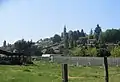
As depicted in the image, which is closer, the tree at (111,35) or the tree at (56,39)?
the tree at (111,35)

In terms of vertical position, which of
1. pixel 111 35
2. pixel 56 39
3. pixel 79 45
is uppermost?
pixel 56 39

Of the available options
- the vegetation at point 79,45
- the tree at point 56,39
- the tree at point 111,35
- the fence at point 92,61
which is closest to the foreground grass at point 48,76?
the fence at point 92,61

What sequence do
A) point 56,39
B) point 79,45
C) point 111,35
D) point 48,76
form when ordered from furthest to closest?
point 56,39 < point 111,35 < point 79,45 < point 48,76

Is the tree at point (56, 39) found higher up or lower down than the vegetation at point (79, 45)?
higher up

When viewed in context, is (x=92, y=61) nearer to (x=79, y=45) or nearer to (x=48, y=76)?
(x=48, y=76)

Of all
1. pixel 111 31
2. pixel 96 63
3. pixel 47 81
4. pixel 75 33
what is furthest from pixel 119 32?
pixel 47 81

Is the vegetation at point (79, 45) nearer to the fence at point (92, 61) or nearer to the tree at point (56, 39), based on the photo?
the tree at point (56, 39)

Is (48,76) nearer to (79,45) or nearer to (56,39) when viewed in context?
(79,45)

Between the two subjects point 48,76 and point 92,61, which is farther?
point 92,61

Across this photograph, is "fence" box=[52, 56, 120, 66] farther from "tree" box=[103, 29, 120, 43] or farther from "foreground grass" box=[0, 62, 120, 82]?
"tree" box=[103, 29, 120, 43]

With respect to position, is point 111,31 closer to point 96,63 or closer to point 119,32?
point 119,32

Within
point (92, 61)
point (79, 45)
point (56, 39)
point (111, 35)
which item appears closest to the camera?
point (92, 61)

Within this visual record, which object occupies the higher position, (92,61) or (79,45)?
(79,45)

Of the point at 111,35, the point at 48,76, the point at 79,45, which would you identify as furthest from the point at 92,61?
the point at 111,35
